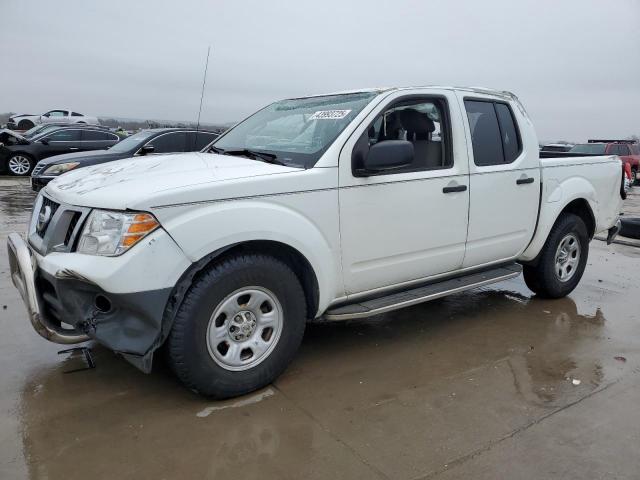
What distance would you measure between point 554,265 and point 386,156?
2590 mm

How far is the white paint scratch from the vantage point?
3024 mm

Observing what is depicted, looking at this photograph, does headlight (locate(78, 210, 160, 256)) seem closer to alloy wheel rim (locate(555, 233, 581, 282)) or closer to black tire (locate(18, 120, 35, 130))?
alloy wheel rim (locate(555, 233, 581, 282))

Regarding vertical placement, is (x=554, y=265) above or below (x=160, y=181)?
below

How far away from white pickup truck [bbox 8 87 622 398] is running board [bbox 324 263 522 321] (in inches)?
0.6

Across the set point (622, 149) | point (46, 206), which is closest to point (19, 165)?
point (46, 206)

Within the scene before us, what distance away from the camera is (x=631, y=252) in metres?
7.70

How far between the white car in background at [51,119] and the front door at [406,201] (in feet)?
103

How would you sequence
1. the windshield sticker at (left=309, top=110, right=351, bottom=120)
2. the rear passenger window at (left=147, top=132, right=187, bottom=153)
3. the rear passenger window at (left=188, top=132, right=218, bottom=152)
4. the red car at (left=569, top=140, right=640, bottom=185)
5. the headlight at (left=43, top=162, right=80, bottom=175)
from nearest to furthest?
1. the windshield sticker at (left=309, top=110, right=351, bottom=120)
2. the headlight at (left=43, top=162, right=80, bottom=175)
3. the rear passenger window at (left=147, top=132, right=187, bottom=153)
4. the rear passenger window at (left=188, top=132, right=218, bottom=152)
5. the red car at (left=569, top=140, right=640, bottom=185)

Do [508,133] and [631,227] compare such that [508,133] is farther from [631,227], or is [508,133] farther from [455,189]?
[631,227]

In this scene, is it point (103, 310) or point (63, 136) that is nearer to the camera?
point (103, 310)

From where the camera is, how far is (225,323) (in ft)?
10.0

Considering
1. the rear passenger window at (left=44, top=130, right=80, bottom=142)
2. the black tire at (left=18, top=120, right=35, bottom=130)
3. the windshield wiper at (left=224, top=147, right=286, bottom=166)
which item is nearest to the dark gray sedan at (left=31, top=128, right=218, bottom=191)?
the rear passenger window at (left=44, top=130, right=80, bottom=142)

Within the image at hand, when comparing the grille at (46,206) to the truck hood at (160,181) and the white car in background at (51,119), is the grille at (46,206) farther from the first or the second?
the white car in background at (51,119)

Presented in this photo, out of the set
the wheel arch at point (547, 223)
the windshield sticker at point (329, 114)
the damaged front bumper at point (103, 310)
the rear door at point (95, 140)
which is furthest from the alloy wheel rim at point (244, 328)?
the rear door at point (95, 140)
